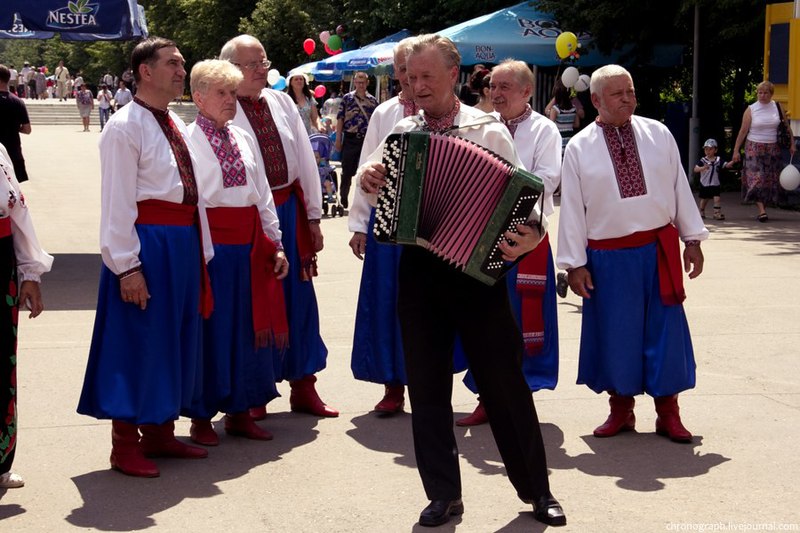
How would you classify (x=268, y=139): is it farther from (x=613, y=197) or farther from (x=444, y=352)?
(x=444, y=352)

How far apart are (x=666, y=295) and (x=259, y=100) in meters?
2.38

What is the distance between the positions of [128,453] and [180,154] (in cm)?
139

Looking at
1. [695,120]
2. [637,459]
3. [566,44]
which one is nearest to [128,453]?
[637,459]

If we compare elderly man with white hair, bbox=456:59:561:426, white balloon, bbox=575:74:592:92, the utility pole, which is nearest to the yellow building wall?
the utility pole

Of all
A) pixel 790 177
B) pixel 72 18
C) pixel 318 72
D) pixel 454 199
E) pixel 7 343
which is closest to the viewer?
pixel 454 199

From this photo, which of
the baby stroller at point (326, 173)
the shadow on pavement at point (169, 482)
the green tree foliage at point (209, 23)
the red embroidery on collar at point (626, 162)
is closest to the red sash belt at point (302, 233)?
the shadow on pavement at point (169, 482)

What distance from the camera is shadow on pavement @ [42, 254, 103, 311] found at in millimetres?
10438

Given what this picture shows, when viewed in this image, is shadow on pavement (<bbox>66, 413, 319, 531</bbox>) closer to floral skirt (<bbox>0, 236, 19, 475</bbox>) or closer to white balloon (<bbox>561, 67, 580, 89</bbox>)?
floral skirt (<bbox>0, 236, 19, 475</bbox>)

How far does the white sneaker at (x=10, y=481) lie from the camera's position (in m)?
5.55

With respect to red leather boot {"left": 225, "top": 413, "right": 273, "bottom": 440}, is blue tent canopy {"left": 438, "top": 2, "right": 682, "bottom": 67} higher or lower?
higher

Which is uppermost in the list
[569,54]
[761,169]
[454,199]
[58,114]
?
[569,54]

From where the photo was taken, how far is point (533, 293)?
6.56 metres

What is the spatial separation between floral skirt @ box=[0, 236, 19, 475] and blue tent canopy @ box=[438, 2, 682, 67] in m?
16.1

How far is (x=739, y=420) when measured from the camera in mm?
6621
